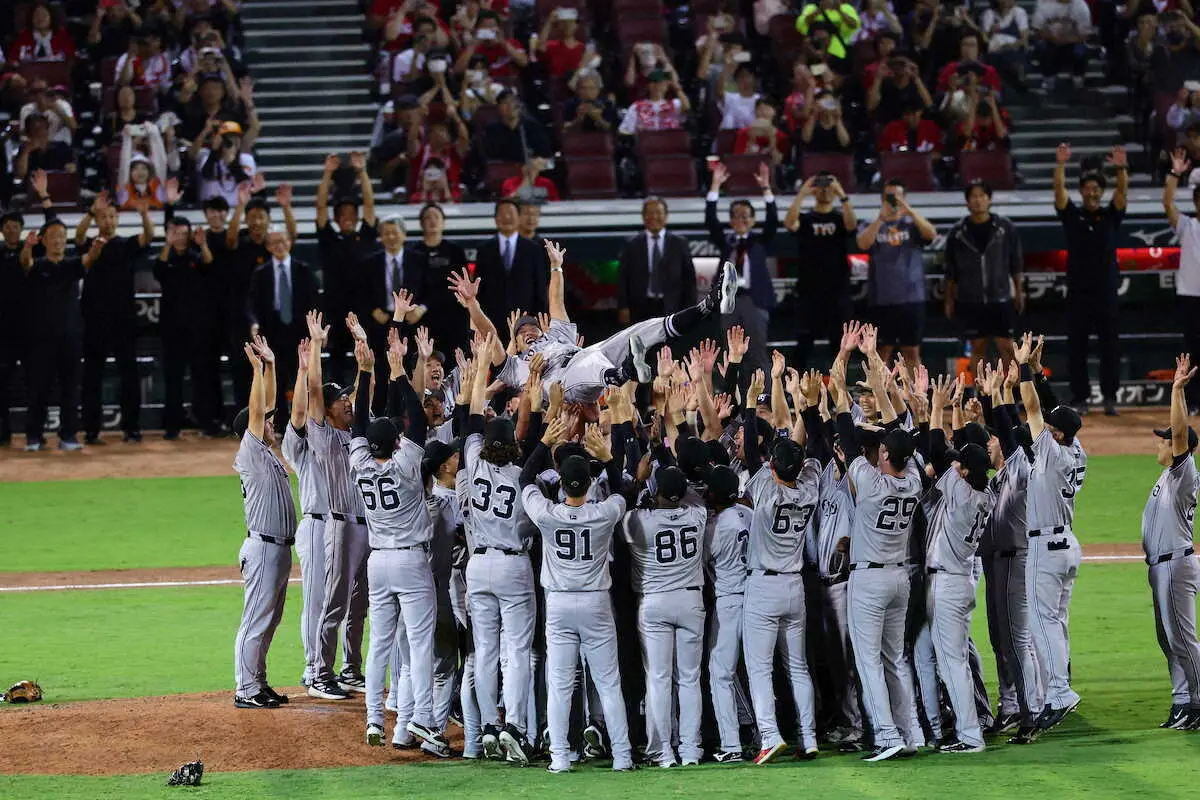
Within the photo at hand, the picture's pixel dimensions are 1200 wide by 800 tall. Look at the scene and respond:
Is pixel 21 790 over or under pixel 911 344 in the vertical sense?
under

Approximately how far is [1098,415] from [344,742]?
39.3 feet

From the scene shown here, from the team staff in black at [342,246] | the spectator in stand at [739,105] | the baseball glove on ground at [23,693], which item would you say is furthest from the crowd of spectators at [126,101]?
the baseball glove on ground at [23,693]

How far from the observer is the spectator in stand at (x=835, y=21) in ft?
69.3

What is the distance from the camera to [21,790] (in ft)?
26.4

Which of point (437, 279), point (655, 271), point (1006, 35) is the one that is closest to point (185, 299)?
point (437, 279)

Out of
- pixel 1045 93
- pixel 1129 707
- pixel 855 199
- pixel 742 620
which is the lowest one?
pixel 1129 707

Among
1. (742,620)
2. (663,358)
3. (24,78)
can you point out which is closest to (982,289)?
(663,358)

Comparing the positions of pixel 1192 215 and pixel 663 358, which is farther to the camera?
pixel 1192 215

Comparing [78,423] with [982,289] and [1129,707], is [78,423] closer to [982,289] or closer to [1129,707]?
→ [982,289]

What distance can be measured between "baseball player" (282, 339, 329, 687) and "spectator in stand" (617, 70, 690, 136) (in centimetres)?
1050

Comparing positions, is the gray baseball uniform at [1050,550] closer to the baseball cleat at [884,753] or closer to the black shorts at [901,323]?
the baseball cleat at [884,753]

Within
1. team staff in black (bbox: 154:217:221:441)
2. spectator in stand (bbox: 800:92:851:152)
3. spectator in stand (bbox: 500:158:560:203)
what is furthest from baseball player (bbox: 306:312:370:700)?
A: spectator in stand (bbox: 800:92:851:152)

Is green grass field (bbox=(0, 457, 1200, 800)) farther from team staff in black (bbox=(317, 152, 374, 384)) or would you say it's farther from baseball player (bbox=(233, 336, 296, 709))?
team staff in black (bbox=(317, 152, 374, 384))

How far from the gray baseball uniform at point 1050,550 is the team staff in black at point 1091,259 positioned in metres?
9.07
